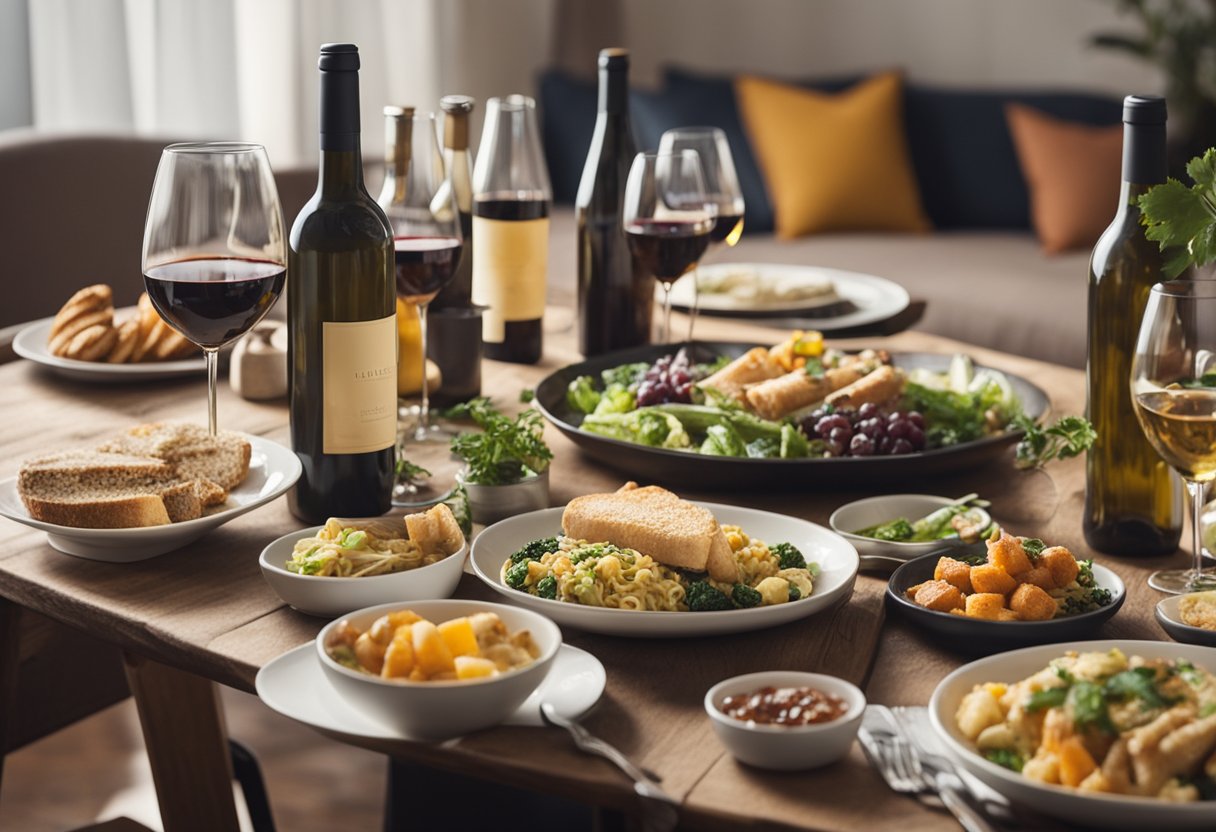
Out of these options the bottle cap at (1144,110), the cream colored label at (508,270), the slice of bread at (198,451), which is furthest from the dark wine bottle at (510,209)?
the bottle cap at (1144,110)

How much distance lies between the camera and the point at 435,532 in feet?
3.81

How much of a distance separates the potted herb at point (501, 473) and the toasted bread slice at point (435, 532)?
0.66 feet

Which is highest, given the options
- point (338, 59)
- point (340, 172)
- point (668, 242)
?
point (338, 59)

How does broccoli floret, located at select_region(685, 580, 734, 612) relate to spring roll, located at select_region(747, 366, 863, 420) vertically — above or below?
below

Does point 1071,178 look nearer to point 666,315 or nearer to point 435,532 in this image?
point 666,315

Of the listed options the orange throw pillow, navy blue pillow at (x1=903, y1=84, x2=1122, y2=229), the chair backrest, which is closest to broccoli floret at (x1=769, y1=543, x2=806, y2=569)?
the chair backrest

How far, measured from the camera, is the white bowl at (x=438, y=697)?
881mm

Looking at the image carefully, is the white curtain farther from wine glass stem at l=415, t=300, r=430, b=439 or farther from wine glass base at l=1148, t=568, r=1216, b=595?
wine glass base at l=1148, t=568, r=1216, b=595

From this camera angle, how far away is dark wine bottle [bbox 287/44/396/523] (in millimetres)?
1257

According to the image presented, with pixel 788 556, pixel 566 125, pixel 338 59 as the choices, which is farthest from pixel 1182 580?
pixel 566 125

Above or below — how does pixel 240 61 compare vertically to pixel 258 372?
above

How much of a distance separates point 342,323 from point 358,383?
0.06m

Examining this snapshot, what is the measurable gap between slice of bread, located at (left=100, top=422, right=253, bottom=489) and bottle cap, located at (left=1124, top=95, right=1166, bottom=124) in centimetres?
89

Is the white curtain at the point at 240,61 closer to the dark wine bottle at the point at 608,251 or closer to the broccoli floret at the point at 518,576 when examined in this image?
the dark wine bottle at the point at 608,251
